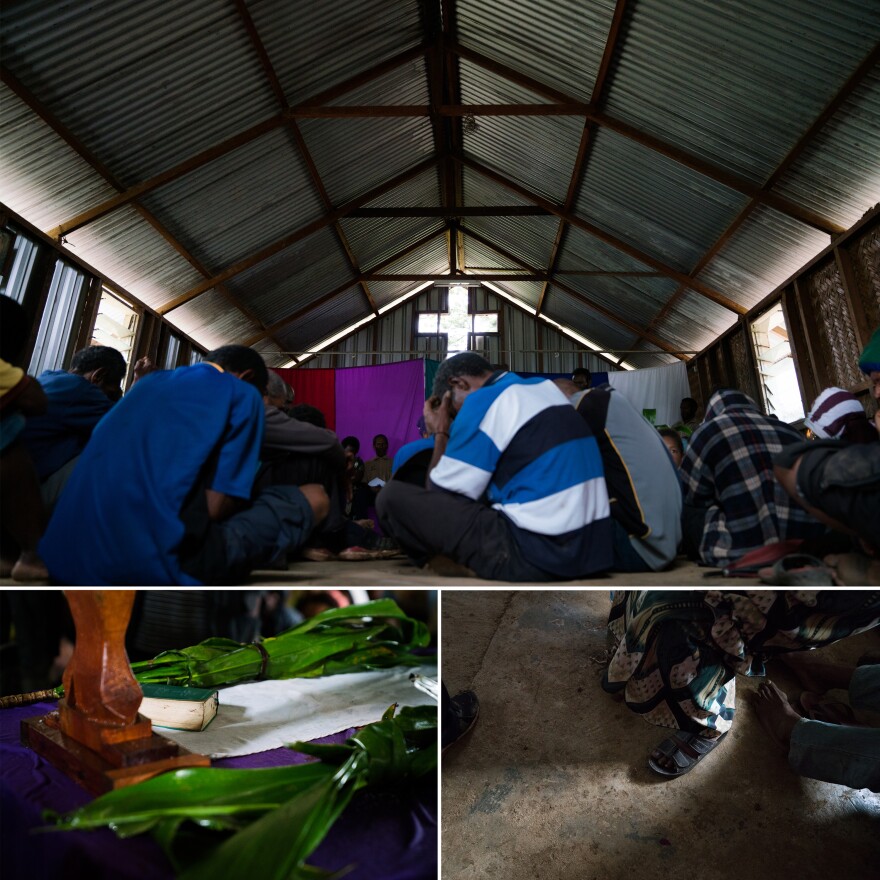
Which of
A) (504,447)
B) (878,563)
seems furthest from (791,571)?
(504,447)

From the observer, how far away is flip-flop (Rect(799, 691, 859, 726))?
76cm

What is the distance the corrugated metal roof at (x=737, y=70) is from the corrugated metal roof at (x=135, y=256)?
12.8 feet

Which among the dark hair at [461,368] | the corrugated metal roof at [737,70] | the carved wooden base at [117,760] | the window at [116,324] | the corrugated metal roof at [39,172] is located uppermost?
the corrugated metal roof at [737,70]

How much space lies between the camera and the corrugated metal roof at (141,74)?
3.17 meters

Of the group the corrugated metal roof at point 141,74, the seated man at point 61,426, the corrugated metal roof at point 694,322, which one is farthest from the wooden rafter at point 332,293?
the seated man at point 61,426

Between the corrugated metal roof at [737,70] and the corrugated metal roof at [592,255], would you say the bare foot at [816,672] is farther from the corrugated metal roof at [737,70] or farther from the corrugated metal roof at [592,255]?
the corrugated metal roof at [592,255]

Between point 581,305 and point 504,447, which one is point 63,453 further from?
point 581,305

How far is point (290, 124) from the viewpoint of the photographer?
502cm

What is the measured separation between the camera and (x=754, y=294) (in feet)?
18.6

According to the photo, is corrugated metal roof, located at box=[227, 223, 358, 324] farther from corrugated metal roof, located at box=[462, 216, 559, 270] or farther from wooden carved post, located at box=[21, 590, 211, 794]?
wooden carved post, located at box=[21, 590, 211, 794]

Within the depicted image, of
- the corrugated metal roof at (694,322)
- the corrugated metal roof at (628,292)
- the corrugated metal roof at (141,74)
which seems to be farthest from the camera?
the corrugated metal roof at (628,292)

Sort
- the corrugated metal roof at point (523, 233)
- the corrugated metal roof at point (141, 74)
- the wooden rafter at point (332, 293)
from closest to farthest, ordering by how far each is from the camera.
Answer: the corrugated metal roof at point (141, 74)
the corrugated metal roof at point (523, 233)
the wooden rafter at point (332, 293)

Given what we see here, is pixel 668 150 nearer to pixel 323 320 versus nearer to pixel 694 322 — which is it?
pixel 694 322

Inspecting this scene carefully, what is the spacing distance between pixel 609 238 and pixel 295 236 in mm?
3310
